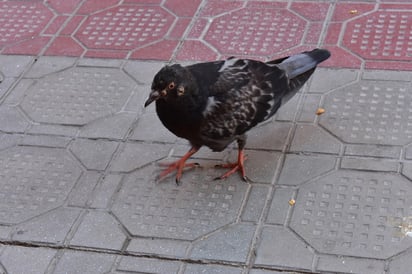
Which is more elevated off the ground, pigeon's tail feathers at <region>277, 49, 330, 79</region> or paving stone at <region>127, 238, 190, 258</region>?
pigeon's tail feathers at <region>277, 49, 330, 79</region>

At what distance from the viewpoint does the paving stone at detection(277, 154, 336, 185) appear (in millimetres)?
4406

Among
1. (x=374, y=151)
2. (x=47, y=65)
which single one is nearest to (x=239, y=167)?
(x=374, y=151)

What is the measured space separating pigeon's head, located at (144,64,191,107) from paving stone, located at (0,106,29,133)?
1.42m

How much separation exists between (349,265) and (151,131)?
1.75 meters

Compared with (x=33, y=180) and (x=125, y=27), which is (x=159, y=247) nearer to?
(x=33, y=180)

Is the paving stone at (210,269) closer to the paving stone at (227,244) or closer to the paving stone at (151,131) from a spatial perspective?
the paving stone at (227,244)

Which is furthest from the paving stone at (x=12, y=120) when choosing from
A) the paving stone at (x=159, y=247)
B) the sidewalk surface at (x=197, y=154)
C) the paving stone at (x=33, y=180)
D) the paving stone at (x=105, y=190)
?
the paving stone at (x=159, y=247)

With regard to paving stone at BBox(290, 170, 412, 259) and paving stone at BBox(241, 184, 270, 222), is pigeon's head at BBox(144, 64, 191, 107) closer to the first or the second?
paving stone at BBox(241, 184, 270, 222)

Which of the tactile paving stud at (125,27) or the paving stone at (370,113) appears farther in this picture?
the tactile paving stud at (125,27)

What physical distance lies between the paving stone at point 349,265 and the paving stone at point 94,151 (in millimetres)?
1614

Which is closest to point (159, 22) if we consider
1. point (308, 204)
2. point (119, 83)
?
point (119, 83)

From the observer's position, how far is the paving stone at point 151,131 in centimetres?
486

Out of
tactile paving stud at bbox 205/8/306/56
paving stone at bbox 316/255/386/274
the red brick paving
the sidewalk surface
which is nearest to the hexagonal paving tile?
the sidewalk surface

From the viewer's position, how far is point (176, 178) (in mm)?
4508
